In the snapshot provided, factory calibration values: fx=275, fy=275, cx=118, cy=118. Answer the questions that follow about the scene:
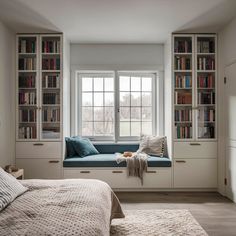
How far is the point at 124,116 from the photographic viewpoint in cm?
528

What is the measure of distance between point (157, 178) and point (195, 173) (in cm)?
63

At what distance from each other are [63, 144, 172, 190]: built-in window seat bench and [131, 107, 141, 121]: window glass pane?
107cm

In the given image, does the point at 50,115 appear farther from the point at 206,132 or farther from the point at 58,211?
the point at 58,211

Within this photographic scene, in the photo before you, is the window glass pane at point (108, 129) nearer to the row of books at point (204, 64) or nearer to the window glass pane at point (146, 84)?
the window glass pane at point (146, 84)

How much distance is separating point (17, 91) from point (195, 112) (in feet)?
9.70

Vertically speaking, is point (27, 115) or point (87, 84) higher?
point (87, 84)

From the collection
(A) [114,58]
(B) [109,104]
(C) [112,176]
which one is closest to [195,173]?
(C) [112,176]

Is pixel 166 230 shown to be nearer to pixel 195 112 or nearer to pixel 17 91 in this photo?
pixel 195 112

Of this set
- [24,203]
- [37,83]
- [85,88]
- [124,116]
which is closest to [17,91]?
[37,83]

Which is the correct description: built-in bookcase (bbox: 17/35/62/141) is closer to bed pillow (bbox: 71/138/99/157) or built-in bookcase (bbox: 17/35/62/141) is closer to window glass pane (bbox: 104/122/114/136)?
bed pillow (bbox: 71/138/99/157)

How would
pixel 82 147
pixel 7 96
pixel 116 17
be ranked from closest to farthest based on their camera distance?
pixel 116 17 < pixel 7 96 < pixel 82 147

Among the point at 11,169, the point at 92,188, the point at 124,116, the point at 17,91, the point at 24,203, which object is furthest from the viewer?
the point at 124,116

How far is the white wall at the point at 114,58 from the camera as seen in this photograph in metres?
5.11

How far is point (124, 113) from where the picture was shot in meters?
5.28
